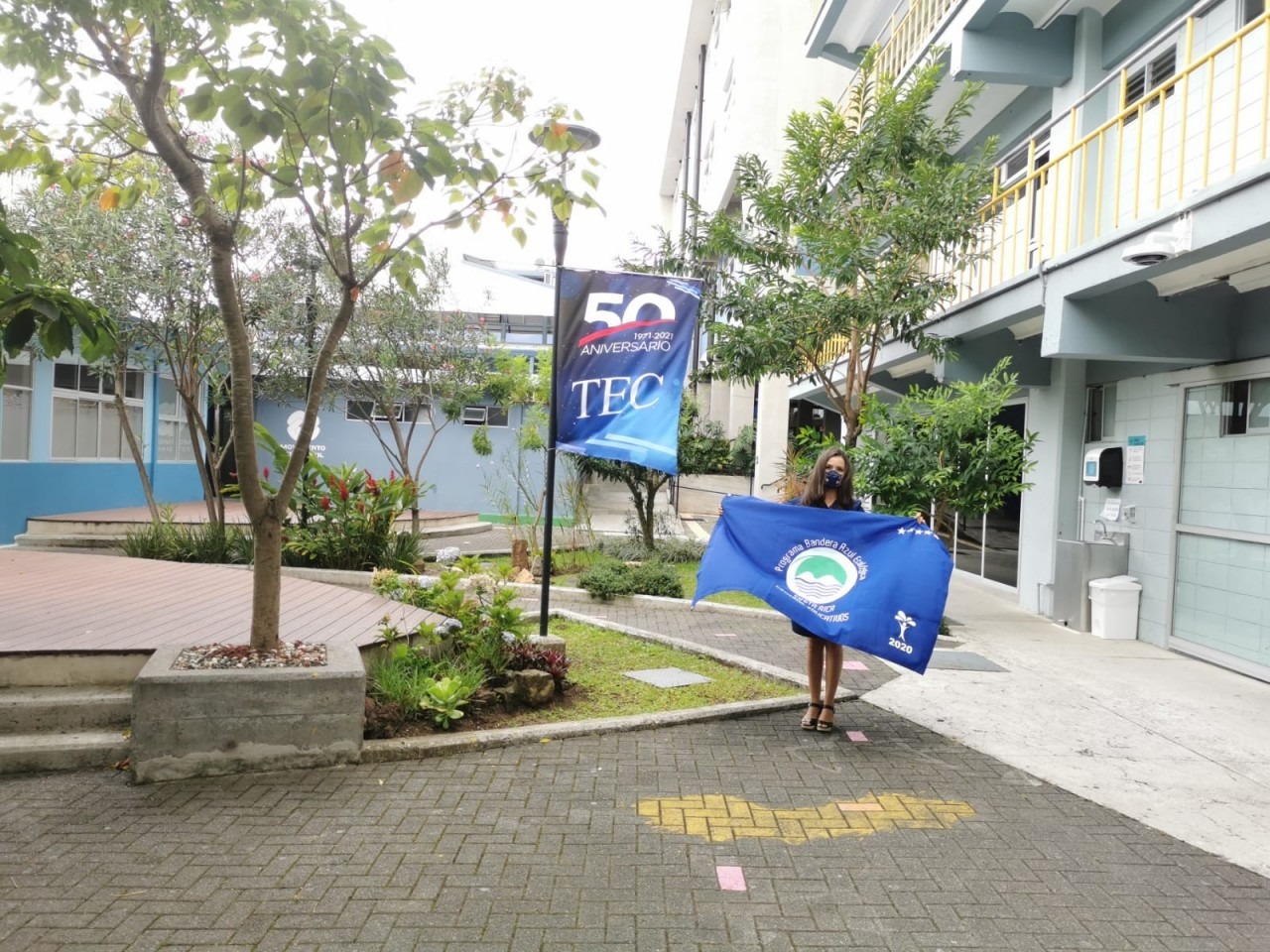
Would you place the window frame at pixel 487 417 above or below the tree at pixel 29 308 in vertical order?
above

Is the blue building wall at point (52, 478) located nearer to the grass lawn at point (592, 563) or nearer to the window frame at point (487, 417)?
the window frame at point (487, 417)

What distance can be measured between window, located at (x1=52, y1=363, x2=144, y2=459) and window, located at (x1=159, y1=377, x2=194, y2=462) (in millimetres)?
1537

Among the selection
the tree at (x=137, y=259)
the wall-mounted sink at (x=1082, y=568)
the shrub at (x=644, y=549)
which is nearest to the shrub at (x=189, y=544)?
the tree at (x=137, y=259)

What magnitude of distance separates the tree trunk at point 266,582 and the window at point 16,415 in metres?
11.1

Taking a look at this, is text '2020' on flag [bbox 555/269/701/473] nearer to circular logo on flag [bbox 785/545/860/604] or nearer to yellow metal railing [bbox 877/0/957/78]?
circular logo on flag [bbox 785/545/860/604]

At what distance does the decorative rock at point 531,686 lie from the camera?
19.4 feet

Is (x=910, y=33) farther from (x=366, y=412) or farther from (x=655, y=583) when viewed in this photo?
(x=366, y=412)

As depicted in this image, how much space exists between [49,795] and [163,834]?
0.90m

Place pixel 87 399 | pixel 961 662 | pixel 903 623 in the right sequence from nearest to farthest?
pixel 903 623 → pixel 961 662 → pixel 87 399

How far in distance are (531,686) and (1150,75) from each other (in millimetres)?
8861

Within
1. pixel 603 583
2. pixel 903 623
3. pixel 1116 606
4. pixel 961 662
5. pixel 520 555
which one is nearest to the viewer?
pixel 903 623

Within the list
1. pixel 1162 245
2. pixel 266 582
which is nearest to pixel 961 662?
pixel 1162 245

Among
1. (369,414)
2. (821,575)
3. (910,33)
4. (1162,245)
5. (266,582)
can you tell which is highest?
(910,33)

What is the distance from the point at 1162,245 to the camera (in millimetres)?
6555
